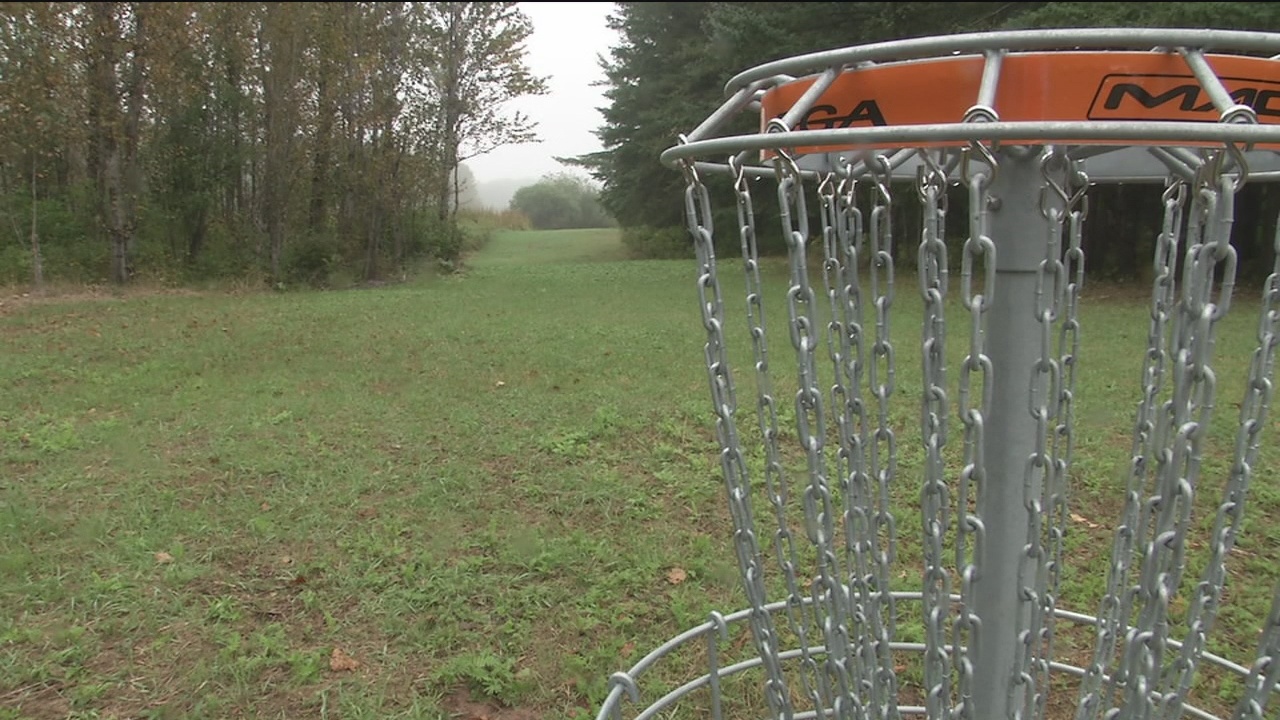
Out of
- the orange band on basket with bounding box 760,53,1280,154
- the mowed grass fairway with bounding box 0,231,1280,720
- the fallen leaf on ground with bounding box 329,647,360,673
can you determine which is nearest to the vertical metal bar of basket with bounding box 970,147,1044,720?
the orange band on basket with bounding box 760,53,1280,154

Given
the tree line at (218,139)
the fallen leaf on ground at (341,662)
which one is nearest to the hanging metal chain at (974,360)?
the fallen leaf on ground at (341,662)

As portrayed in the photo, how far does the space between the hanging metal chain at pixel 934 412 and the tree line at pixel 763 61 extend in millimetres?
828

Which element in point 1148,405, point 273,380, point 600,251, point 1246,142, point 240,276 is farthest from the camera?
point 600,251

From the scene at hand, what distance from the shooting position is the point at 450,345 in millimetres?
7820

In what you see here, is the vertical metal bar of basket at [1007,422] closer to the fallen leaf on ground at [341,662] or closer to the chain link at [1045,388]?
the chain link at [1045,388]

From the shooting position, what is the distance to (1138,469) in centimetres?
146

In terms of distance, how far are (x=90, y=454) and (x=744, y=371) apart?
4.17 m

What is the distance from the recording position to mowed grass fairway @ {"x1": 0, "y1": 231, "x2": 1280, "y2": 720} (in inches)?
99.5

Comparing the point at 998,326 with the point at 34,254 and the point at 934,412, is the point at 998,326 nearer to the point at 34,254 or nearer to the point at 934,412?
the point at 934,412

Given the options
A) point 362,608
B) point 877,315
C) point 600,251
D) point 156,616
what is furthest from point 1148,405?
point 600,251

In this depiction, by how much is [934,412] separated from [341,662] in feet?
6.98

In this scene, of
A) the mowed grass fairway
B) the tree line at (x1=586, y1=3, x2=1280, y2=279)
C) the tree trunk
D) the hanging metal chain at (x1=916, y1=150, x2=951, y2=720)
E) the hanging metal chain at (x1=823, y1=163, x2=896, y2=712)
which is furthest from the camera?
the tree trunk

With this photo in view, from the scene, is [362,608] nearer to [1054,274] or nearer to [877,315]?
[877,315]

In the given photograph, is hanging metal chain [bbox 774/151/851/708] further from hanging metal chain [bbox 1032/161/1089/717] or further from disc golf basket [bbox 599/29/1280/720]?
hanging metal chain [bbox 1032/161/1089/717]
